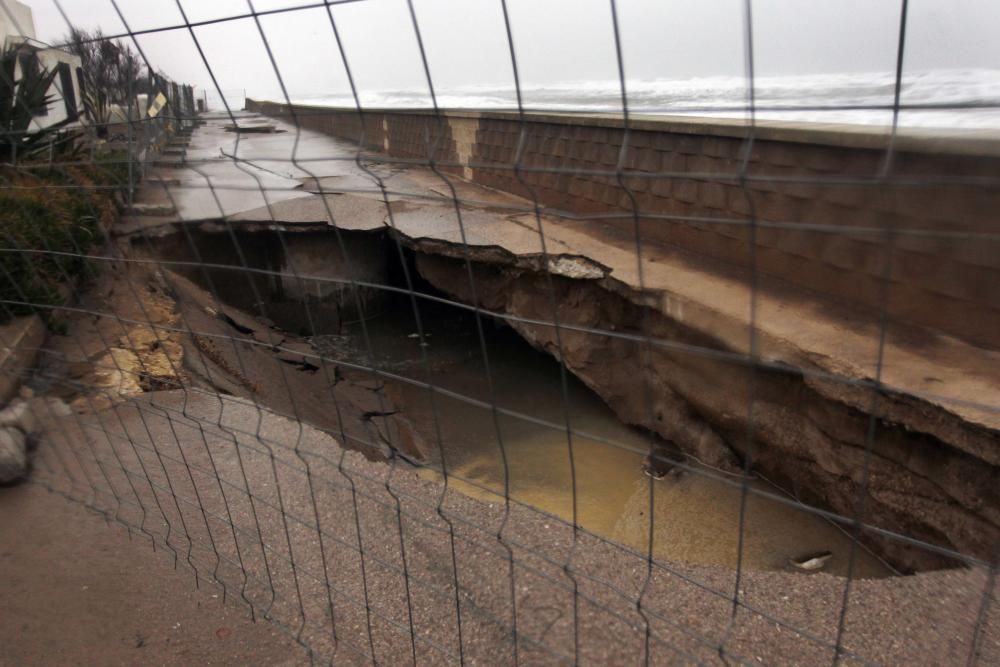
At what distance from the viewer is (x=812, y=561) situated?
4129 millimetres

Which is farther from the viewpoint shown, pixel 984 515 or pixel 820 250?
pixel 820 250

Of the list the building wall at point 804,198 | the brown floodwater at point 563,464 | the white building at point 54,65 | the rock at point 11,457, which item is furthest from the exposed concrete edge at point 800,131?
the rock at point 11,457

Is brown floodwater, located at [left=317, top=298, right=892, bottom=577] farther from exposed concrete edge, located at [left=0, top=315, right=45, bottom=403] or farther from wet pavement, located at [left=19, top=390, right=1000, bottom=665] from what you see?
exposed concrete edge, located at [left=0, top=315, right=45, bottom=403]

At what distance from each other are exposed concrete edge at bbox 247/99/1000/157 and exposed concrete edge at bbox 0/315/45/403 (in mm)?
1954

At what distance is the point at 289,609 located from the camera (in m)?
2.14

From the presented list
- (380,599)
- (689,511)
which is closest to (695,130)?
(689,511)

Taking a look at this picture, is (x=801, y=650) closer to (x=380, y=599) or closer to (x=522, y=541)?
(x=522, y=541)

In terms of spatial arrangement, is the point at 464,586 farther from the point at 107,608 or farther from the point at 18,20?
the point at 18,20

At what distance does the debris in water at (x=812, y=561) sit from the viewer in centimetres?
408

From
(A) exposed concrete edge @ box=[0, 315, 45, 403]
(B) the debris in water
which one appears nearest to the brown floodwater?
(B) the debris in water

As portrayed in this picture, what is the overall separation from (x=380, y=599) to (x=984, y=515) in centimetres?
305

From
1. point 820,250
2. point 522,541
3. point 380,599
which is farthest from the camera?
point 820,250

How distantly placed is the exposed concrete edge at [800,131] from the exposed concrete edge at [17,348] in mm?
1954

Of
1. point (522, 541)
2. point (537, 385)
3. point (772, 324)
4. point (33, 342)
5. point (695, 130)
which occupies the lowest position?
point (537, 385)
